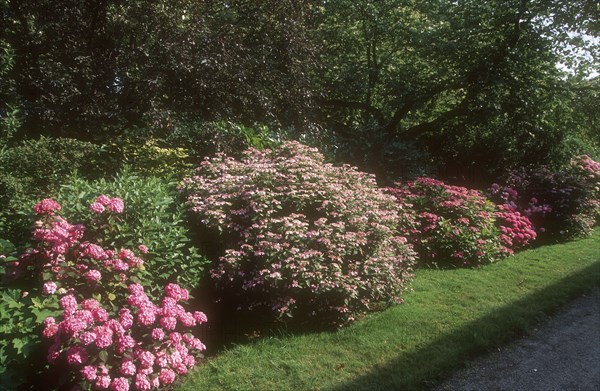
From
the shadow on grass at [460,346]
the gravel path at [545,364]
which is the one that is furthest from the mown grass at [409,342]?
the gravel path at [545,364]

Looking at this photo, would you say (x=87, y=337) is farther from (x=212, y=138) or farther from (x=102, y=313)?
(x=212, y=138)

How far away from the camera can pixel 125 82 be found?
26.7ft

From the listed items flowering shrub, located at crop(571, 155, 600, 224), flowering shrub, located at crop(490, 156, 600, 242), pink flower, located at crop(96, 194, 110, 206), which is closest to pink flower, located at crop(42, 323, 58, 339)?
pink flower, located at crop(96, 194, 110, 206)

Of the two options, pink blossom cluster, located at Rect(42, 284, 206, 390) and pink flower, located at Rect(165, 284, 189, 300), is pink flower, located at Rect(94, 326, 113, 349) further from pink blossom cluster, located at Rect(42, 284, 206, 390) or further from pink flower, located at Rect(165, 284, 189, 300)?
pink flower, located at Rect(165, 284, 189, 300)

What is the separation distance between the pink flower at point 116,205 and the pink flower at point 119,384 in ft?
5.02

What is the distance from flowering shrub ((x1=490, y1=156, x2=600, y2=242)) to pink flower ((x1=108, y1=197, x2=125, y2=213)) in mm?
8250

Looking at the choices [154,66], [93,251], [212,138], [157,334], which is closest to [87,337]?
[157,334]

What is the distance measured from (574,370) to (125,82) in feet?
26.4

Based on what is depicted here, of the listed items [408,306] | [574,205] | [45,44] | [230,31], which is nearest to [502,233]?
[574,205]

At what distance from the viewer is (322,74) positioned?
13.3 metres

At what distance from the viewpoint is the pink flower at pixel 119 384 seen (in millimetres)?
3338

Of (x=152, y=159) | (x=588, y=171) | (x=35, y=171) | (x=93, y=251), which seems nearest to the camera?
(x=93, y=251)

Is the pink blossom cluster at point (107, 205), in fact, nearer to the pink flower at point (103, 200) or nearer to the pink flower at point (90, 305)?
the pink flower at point (103, 200)

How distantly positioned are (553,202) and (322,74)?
7282 millimetres
